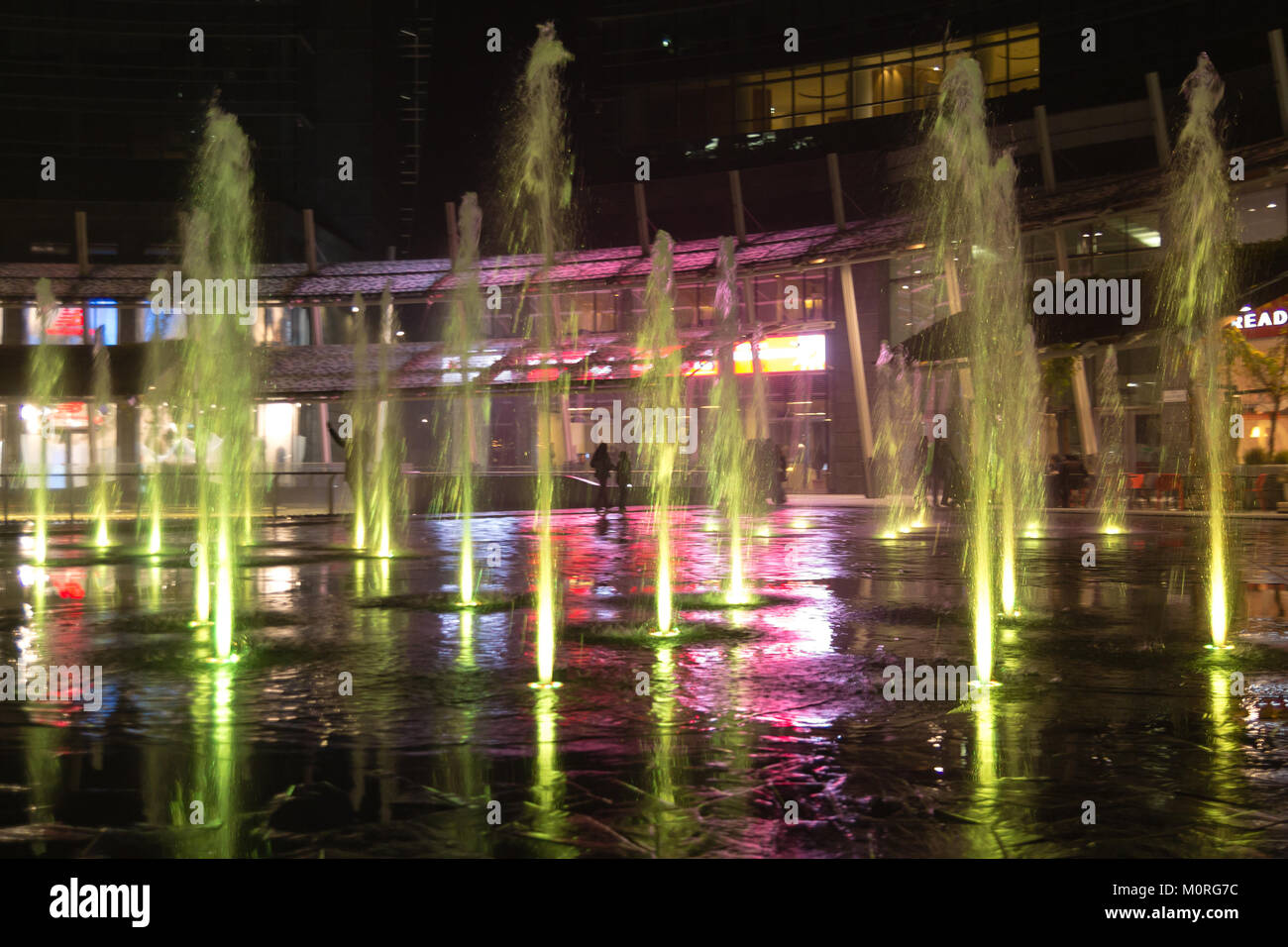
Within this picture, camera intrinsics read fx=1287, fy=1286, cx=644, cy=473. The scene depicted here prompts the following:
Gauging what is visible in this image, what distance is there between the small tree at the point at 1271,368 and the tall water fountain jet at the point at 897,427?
25.6 ft

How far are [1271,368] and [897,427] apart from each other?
10.3 meters

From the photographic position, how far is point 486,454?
4566 cm

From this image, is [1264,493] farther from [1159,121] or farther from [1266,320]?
[1159,121]

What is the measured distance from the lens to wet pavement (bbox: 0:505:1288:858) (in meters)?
4.54

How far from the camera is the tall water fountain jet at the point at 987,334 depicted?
9.84 meters

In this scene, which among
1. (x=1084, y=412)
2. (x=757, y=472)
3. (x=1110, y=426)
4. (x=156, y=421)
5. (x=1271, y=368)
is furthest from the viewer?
(x=156, y=421)

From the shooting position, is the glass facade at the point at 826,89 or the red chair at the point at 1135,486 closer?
the red chair at the point at 1135,486

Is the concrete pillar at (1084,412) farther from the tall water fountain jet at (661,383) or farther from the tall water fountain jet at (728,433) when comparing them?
the tall water fountain jet at (661,383)

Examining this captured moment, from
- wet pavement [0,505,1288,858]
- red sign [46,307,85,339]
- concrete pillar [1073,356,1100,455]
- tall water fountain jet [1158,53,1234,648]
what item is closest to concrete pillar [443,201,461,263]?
red sign [46,307,85,339]

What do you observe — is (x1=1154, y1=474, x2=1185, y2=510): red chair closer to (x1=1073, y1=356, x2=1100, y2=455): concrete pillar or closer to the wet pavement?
(x1=1073, y1=356, x2=1100, y2=455): concrete pillar

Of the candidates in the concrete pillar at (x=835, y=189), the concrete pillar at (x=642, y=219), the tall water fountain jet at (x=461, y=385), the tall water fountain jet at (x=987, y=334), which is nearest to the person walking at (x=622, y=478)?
the tall water fountain jet at (x=461, y=385)

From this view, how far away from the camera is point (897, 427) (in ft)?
121

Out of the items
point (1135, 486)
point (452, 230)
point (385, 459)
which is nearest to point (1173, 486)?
point (1135, 486)
